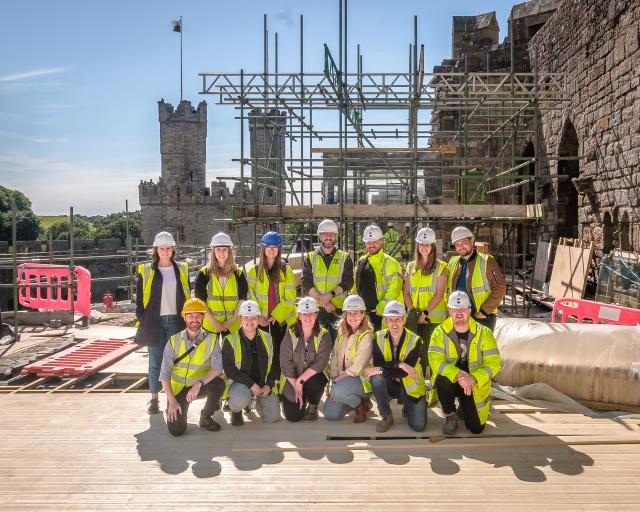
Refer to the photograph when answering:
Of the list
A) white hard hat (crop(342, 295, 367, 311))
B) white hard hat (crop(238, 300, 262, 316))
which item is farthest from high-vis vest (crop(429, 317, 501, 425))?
white hard hat (crop(238, 300, 262, 316))

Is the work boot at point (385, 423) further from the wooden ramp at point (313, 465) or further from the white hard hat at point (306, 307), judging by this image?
the white hard hat at point (306, 307)

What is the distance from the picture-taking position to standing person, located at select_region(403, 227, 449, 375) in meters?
5.36

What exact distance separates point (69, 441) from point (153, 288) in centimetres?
135

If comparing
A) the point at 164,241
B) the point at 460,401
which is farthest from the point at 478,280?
the point at 164,241

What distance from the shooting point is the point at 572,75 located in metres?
11.5

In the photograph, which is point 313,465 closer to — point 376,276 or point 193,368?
point 193,368

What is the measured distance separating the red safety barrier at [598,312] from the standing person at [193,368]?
4.23 metres

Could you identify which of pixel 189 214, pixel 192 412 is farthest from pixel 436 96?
pixel 189 214

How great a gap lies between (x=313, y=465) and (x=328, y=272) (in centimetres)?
197

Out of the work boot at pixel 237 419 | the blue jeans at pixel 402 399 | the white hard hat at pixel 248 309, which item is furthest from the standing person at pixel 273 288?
the blue jeans at pixel 402 399

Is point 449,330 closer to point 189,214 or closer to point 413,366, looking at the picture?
point 413,366

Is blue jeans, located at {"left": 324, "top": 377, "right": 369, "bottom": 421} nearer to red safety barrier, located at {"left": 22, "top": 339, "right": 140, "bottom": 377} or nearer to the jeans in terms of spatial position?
the jeans

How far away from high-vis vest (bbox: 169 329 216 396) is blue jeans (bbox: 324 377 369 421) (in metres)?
1.00

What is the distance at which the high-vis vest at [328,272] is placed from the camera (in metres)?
5.61
